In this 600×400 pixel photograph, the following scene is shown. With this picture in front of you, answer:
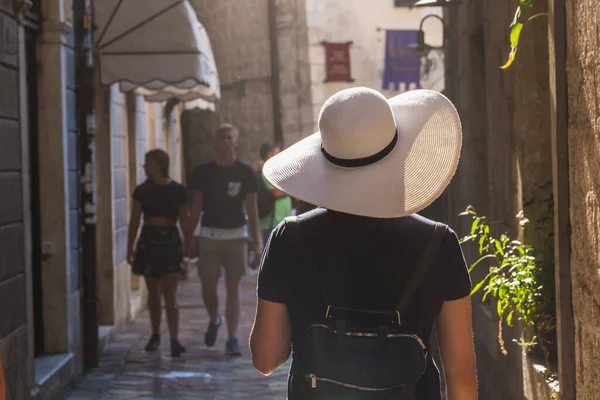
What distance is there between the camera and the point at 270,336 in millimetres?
3127

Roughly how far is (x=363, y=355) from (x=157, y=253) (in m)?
7.30

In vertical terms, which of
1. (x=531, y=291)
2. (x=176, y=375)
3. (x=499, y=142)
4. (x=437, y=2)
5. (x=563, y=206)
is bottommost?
(x=176, y=375)

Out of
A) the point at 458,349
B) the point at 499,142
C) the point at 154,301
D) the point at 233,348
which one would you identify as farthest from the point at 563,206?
the point at 154,301

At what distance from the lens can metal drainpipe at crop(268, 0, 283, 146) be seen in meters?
21.8

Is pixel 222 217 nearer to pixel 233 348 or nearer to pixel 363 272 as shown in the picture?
pixel 233 348

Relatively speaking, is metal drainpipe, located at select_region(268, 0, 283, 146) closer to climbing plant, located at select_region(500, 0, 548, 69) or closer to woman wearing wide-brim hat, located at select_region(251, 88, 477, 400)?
climbing plant, located at select_region(500, 0, 548, 69)

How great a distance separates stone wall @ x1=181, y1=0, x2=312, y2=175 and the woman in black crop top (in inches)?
460

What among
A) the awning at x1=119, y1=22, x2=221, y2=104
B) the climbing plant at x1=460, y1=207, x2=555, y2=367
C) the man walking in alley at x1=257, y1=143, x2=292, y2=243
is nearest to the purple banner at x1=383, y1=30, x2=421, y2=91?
the awning at x1=119, y1=22, x2=221, y2=104

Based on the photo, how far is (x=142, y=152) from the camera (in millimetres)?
14266

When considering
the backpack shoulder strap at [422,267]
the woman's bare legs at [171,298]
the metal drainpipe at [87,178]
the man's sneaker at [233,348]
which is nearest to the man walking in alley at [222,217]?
the man's sneaker at [233,348]

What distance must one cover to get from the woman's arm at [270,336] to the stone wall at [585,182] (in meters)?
1.17

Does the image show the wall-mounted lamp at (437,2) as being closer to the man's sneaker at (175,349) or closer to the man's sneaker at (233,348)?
the man's sneaker at (233,348)

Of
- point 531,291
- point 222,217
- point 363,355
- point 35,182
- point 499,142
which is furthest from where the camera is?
point 222,217

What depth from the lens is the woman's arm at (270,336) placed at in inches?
122
